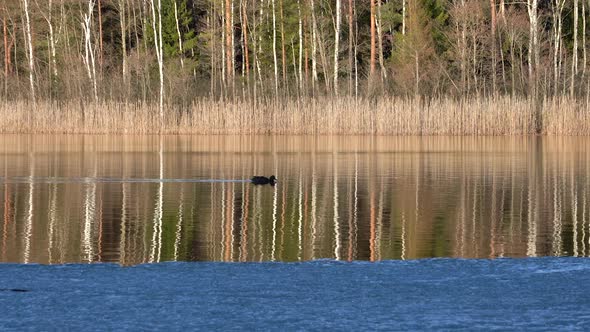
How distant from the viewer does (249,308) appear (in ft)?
24.2

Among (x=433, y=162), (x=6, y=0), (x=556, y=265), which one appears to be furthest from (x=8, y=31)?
(x=556, y=265)

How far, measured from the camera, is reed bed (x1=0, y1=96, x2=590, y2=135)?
33031 millimetres

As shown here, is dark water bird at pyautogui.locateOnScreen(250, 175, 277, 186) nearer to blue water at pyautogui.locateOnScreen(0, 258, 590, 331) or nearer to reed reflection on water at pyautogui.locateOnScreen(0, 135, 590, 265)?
reed reflection on water at pyautogui.locateOnScreen(0, 135, 590, 265)

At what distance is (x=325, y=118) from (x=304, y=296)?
25.8 meters

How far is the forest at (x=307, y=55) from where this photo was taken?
39.2m

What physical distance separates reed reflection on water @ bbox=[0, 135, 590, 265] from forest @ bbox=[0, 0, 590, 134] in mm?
9476

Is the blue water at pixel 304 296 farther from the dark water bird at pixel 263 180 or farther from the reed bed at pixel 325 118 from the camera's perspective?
the reed bed at pixel 325 118

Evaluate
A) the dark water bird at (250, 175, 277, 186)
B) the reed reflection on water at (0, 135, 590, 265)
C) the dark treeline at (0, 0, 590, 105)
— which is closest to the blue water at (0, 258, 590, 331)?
the reed reflection on water at (0, 135, 590, 265)

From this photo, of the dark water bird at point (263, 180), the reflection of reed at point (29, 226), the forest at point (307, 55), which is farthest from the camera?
the forest at point (307, 55)

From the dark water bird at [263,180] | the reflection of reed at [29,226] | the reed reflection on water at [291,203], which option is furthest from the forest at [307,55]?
the reflection of reed at [29,226]

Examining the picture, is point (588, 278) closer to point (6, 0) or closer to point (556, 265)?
point (556, 265)

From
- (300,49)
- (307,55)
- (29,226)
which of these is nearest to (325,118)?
(300,49)

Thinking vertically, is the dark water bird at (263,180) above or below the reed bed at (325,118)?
below

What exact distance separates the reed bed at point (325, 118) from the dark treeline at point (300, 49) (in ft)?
11.9
